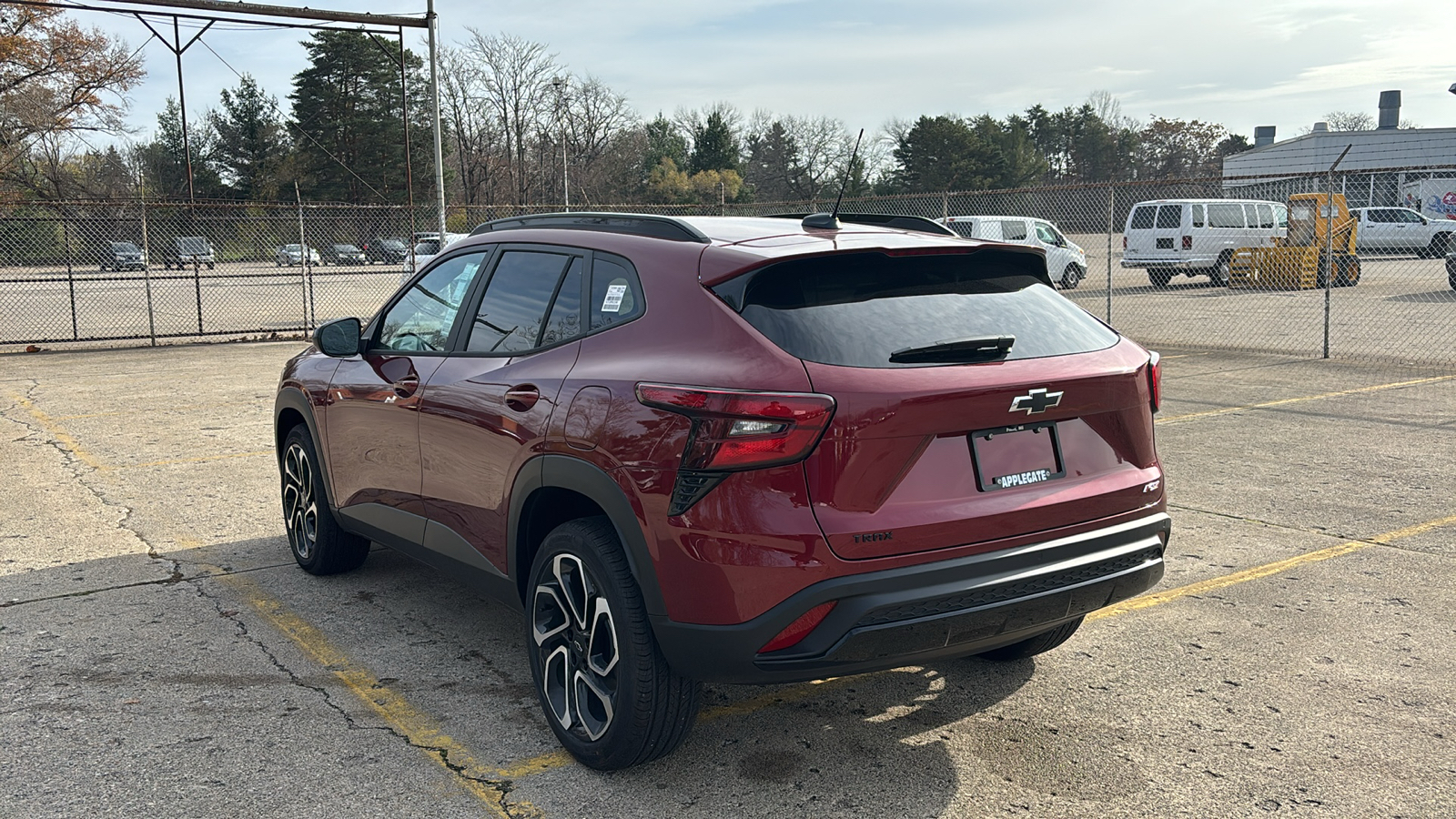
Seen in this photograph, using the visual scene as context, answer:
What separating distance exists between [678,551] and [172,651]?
2599 millimetres

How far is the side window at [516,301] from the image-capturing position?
3.86m

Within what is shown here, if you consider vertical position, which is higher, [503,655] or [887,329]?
[887,329]

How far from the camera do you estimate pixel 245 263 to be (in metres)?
33.4

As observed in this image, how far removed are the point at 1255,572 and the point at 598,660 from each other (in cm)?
348

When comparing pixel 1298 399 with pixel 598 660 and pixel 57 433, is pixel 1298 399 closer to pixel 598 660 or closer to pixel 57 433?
pixel 598 660

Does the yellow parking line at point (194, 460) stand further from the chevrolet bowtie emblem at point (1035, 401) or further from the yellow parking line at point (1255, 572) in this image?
the chevrolet bowtie emblem at point (1035, 401)

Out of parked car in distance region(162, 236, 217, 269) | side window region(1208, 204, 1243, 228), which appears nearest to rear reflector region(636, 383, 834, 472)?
side window region(1208, 204, 1243, 228)

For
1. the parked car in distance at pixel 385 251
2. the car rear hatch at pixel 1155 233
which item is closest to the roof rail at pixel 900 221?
the car rear hatch at pixel 1155 233

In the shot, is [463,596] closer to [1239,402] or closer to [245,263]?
[1239,402]

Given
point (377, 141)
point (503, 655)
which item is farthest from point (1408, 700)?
point (377, 141)

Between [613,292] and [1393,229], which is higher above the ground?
[1393,229]

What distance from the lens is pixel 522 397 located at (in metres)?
3.66

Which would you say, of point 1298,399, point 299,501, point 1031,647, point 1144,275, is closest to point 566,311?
point 1031,647

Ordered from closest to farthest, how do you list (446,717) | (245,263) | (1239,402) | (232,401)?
(446,717)
(1239,402)
(232,401)
(245,263)
